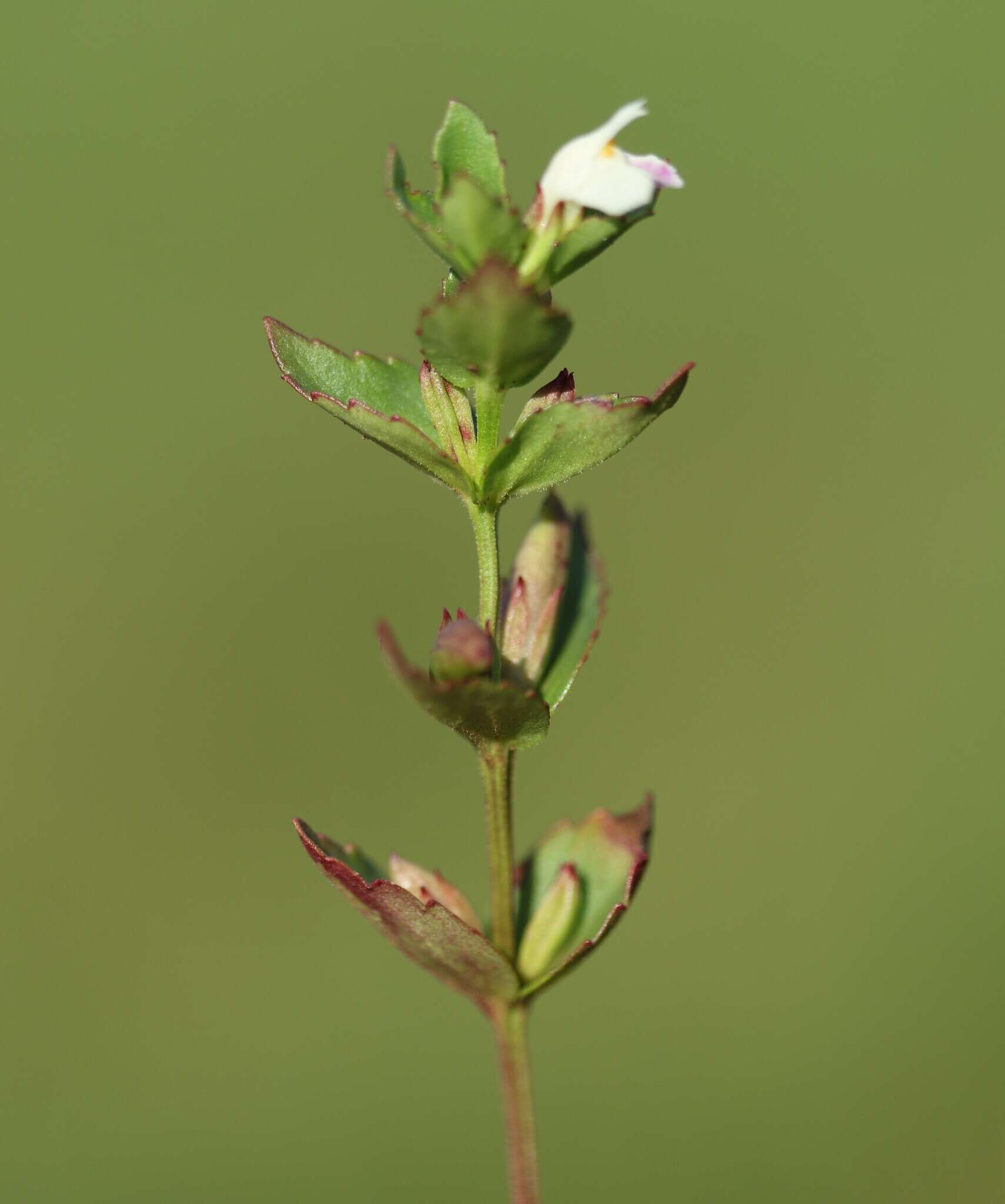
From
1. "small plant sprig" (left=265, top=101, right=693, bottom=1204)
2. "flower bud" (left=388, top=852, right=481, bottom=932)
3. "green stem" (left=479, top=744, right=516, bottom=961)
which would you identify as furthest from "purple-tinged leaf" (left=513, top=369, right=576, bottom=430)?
"flower bud" (left=388, top=852, right=481, bottom=932)

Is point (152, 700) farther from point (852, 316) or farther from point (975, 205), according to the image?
point (975, 205)

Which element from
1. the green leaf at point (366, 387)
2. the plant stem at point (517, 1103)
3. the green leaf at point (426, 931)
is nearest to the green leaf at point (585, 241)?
the green leaf at point (366, 387)

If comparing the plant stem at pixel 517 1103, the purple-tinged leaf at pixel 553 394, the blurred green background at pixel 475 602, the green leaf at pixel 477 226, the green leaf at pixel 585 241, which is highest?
the blurred green background at pixel 475 602

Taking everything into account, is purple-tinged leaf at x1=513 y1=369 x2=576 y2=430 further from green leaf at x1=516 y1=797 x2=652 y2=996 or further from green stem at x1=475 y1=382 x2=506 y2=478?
green leaf at x1=516 y1=797 x2=652 y2=996

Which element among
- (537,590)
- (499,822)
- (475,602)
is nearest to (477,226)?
(537,590)

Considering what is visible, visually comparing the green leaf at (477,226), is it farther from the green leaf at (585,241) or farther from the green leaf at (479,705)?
the green leaf at (479,705)

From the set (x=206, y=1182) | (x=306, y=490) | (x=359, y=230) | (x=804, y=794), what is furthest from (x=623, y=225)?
(x=359, y=230)

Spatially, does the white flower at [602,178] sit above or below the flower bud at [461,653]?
above
